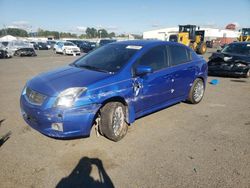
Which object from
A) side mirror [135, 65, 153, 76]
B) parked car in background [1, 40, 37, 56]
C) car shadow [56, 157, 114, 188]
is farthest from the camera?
parked car in background [1, 40, 37, 56]

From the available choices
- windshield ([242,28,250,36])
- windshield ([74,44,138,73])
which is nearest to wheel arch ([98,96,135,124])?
windshield ([74,44,138,73])

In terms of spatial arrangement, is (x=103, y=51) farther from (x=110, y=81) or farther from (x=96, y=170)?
(x=96, y=170)

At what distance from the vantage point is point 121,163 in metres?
3.38

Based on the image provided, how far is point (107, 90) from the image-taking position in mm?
3811

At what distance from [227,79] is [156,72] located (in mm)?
7134

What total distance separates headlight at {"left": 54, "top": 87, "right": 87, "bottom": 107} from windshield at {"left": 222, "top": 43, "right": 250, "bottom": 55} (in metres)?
9.42

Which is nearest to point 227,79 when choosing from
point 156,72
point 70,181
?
point 156,72

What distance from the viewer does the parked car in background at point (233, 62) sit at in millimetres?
10305

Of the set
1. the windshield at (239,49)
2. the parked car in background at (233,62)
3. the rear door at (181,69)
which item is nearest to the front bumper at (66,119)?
the rear door at (181,69)

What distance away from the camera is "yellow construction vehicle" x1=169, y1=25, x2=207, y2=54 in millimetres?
26406

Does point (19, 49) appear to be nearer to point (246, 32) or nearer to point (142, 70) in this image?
point (142, 70)

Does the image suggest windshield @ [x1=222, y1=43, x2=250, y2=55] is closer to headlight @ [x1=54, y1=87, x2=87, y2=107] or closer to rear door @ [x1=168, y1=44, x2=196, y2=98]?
rear door @ [x1=168, y1=44, x2=196, y2=98]

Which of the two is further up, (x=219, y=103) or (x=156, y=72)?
(x=156, y=72)

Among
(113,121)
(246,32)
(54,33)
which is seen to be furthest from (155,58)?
(54,33)
